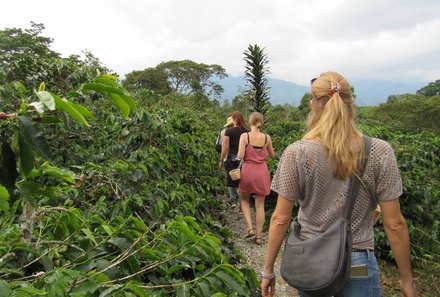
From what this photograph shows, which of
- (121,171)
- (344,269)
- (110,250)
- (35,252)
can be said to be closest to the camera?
(35,252)

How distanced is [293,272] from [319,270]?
15cm

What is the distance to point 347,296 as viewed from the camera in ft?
5.83

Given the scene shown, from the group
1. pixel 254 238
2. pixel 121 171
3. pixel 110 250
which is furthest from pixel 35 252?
pixel 254 238

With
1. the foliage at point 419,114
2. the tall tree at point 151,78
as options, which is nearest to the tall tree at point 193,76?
the tall tree at point 151,78

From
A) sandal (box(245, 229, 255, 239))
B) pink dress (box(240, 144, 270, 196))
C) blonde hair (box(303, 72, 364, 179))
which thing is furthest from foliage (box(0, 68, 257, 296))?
sandal (box(245, 229, 255, 239))

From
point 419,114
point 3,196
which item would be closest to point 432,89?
point 419,114

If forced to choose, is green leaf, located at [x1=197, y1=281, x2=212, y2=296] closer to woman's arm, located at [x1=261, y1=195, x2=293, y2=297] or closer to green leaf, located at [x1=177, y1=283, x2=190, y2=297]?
green leaf, located at [x1=177, y1=283, x2=190, y2=297]

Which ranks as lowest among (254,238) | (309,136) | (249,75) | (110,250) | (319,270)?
(254,238)

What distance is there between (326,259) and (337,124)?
619mm

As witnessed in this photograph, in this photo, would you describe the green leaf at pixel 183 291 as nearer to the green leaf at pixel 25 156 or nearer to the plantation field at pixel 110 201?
the plantation field at pixel 110 201

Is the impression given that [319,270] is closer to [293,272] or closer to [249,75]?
[293,272]

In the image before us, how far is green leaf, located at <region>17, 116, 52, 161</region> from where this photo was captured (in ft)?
2.67

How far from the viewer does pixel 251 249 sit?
4.63 meters

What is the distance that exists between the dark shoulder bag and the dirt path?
1397 mm
